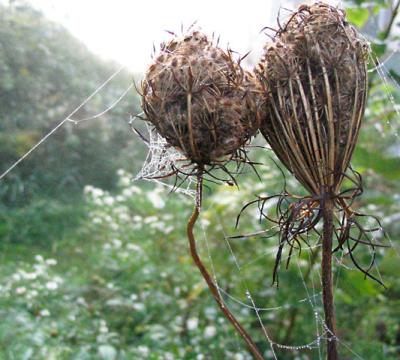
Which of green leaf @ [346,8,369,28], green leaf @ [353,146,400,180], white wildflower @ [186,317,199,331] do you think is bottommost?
white wildflower @ [186,317,199,331]

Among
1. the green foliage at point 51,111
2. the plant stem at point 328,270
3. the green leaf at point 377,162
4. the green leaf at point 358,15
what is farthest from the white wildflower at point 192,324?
the green foliage at point 51,111

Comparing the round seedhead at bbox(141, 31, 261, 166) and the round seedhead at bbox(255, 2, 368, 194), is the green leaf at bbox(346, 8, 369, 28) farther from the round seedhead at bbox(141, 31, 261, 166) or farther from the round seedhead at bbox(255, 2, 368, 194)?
the round seedhead at bbox(141, 31, 261, 166)

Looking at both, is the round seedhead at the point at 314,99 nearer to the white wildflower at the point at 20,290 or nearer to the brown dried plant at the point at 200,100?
the brown dried plant at the point at 200,100

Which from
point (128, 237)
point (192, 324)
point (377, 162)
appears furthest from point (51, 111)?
point (377, 162)

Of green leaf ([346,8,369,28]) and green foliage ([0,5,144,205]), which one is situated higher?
green foliage ([0,5,144,205])

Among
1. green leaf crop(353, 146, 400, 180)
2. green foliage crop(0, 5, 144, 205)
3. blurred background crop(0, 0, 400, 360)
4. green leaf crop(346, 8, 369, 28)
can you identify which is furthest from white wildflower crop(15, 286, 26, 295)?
green foliage crop(0, 5, 144, 205)

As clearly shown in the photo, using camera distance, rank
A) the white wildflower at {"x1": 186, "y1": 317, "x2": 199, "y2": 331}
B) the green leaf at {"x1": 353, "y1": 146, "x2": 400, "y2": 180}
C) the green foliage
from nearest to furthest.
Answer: the green leaf at {"x1": 353, "y1": 146, "x2": 400, "y2": 180}, the white wildflower at {"x1": 186, "y1": 317, "x2": 199, "y2": 331}, the green foliage

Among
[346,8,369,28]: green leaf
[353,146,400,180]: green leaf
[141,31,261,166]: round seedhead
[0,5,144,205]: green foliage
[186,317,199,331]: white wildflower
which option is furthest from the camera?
[0,5,144,205]: green foliage

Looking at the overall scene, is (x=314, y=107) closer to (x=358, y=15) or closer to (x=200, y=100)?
(x=200, y=100)
